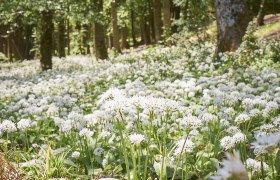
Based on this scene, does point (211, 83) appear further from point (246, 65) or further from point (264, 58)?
point (264, 58)

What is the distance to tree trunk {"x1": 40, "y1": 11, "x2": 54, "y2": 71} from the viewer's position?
57.6 ft

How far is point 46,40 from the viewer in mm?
18359

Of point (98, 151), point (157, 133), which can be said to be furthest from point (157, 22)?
point (98, 151)

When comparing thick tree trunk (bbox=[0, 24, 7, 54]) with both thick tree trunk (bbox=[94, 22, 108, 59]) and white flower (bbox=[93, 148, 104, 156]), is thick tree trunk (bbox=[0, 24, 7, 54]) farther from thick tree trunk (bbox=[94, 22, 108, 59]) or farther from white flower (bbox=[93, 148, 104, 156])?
white flower (bbox=[93, 148, 104, 156])

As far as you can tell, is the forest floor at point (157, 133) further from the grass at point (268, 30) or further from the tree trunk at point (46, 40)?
the grass at point (268, 30)

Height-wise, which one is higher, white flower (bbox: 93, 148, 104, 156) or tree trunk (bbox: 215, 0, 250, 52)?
tree trunk (bbox: 215, 0, 250, 52)

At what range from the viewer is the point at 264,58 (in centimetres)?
1222

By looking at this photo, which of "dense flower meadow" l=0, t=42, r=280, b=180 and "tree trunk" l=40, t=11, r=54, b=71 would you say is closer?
"dense flower meadow" l=0, t=42, r=280, b=180

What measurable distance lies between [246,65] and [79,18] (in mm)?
8210

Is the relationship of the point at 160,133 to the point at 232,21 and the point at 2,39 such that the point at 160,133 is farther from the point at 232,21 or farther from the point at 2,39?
the point at 2,39

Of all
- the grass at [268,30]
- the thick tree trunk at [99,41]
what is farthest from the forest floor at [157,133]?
the grass at [268,30]

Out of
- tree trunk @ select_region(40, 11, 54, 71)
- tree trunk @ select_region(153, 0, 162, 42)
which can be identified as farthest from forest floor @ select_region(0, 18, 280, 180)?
tree trunk @ select_region(153, 0, 162, 42)

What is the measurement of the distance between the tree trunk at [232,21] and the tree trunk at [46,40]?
8239mm

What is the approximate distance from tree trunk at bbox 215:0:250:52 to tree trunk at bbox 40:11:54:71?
8239mm
